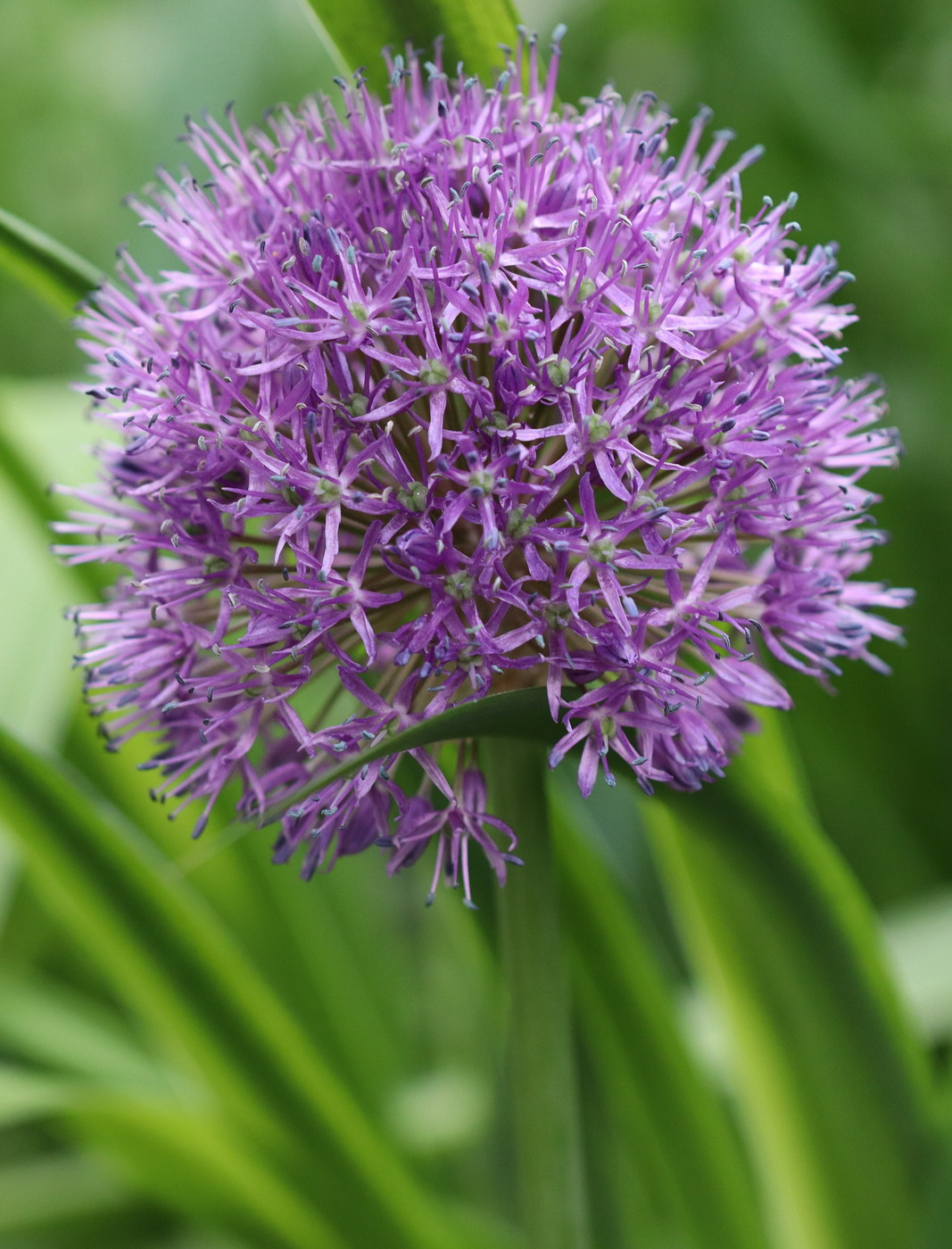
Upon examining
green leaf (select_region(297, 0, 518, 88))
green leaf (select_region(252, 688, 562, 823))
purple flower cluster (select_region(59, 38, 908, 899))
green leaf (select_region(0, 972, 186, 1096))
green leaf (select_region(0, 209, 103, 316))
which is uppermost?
green leaf (select_region(297, 0, 518, 88))

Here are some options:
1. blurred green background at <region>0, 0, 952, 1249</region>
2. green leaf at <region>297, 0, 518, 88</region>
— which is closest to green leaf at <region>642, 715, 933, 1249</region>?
blurred green background at <region>0, 0, 952, 1249</region>

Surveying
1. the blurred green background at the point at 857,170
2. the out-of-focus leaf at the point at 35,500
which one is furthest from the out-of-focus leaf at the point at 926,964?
the out-of-focus leaf at the point at 35,500

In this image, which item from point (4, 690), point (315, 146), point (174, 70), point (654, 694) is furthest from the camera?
point (174, 70)

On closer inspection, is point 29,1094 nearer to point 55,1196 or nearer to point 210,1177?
point 210,1177

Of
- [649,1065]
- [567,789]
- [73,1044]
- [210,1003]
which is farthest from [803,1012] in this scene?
[73,1044]

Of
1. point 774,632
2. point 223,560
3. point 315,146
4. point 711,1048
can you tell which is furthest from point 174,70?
point 711,1048

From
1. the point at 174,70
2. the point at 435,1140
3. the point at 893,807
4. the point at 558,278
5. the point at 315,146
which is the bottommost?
the point at 435,1140

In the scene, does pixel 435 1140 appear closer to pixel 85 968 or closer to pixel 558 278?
pixel 85 968

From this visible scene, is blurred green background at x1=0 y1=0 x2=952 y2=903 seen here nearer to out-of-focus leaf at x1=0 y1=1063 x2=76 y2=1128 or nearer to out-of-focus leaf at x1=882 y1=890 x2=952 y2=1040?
out-of-focus leaf at x1=882 y1=890 x2=952 y2=1040
